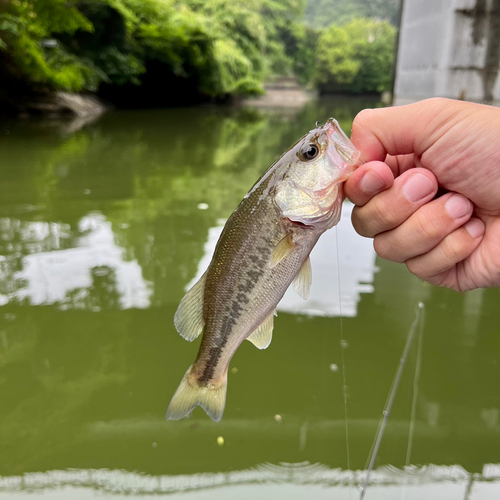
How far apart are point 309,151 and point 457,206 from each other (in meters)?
0.61

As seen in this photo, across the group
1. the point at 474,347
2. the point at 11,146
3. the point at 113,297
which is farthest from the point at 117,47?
the point at 474,347

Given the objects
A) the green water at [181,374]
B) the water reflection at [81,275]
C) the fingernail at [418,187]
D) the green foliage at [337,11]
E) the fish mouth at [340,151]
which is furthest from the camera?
the green foliage at [337,11]

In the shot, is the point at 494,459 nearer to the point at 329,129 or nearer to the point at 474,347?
the point at 474,347

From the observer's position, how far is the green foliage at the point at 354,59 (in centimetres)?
5622

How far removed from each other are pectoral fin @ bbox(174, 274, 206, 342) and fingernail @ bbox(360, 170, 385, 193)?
0.67 m

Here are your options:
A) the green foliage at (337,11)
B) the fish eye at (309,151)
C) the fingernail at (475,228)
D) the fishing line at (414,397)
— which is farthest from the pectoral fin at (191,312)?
the green foliage at (337,11)

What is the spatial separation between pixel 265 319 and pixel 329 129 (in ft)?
2.38

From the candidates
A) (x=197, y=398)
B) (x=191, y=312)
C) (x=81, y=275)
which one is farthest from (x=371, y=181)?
(x=81, y=275)

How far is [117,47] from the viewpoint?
63.6 feet

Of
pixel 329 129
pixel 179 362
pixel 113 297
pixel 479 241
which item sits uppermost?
pixel 329 129

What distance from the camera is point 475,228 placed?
1837mm

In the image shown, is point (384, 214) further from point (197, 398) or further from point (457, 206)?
point (197, 398)

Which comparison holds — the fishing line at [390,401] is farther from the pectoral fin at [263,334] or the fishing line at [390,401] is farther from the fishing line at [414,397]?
the pectoral fin at [263,334]

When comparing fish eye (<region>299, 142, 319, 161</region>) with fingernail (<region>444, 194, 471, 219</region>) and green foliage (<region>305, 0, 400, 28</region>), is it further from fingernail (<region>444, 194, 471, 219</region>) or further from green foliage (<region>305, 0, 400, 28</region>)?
green foliage (<region>305, 0, 400, 28</region>)
